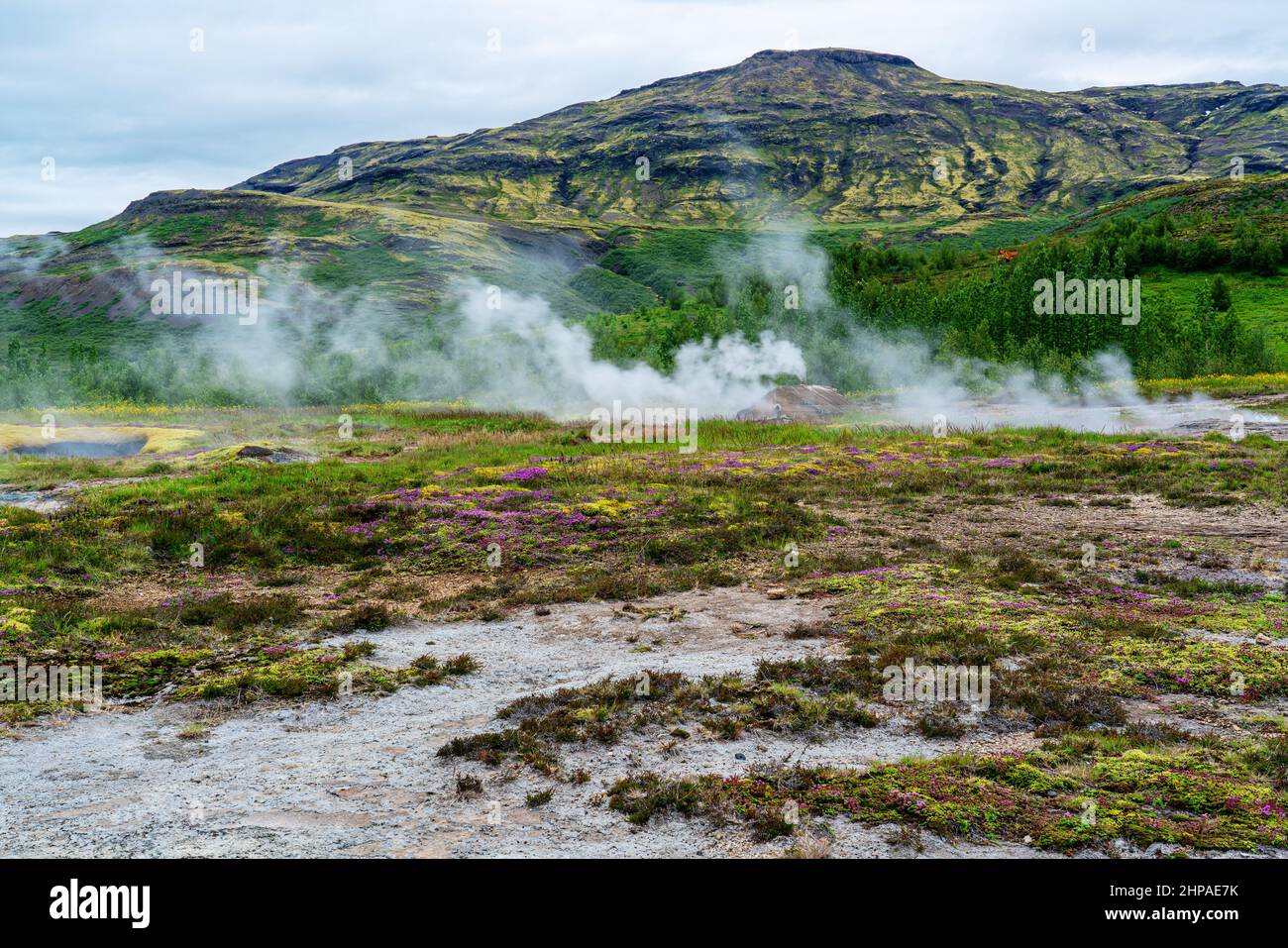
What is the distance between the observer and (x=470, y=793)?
9328 mm

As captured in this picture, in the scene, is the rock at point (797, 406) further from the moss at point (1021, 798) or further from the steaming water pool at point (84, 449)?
the moss at point (1021, 798)

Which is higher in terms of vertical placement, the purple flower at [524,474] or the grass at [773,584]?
the purple flower at [524,474]

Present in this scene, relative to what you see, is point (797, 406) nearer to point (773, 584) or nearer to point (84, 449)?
point (773, 584)

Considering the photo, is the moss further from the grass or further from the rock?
the rock

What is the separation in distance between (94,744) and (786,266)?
7024 inches

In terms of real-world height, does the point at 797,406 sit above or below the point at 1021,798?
above

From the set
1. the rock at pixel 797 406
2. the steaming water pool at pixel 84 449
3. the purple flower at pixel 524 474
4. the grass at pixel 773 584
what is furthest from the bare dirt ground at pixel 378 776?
the rock at pixel 797 406

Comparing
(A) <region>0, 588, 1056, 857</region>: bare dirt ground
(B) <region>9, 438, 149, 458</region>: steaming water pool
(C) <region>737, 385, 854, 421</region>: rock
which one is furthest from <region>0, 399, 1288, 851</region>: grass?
(C) <region>737, 385, 854, 421</region>: rock

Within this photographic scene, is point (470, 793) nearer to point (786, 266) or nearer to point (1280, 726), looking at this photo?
point (1280, 726)

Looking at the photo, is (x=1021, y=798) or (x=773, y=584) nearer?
(x=1021, y=798)

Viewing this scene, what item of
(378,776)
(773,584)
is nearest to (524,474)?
(773,584)

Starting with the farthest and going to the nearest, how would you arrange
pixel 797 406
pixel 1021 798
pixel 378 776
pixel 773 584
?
1. pixel 797 406
2. pixel 773 584
3. pixel 378 776
4. pixel 1021 798

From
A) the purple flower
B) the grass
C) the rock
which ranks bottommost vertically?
the grass

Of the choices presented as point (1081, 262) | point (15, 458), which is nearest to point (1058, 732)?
point (15, 458)
